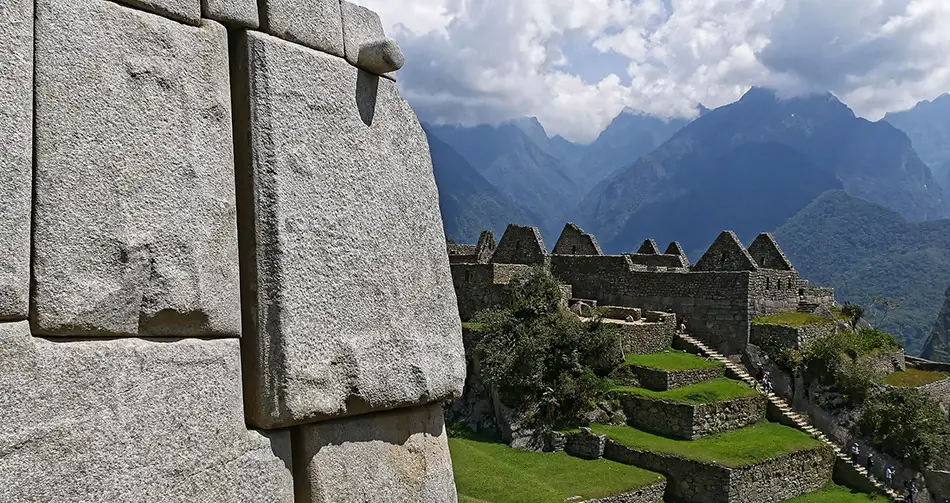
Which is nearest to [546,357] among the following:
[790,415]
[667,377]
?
[667,377]

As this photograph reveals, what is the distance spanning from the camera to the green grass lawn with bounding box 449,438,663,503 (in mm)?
11617

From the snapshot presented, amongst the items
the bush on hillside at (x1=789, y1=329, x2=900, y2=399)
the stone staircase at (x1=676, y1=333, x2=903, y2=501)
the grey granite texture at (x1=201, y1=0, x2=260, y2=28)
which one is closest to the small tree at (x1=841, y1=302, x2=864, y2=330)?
the bush on hillside at (x1=789, y1=329, x2=900, y2=399)

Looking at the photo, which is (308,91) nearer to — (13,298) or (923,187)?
(13,298)

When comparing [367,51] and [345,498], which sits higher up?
[367,51]

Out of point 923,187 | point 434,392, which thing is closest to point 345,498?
point 434,392

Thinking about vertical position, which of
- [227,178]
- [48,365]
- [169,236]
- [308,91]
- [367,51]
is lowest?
[48,365]

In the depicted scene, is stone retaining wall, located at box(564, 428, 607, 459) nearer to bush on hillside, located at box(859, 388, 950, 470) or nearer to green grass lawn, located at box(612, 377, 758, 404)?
green grass lawn, located at box(612, 377, 758, 404)

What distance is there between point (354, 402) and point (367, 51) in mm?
1128

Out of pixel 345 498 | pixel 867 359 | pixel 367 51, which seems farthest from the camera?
pixel 867 359

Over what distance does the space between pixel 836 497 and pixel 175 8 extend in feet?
52.6

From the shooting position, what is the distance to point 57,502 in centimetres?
156

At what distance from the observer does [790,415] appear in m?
16.5

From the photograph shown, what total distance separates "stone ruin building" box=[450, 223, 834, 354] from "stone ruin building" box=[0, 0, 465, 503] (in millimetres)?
16954

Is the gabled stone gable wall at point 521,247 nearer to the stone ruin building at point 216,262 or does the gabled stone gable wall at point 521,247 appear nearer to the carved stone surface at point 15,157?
the stone ruin building at point 216,262
